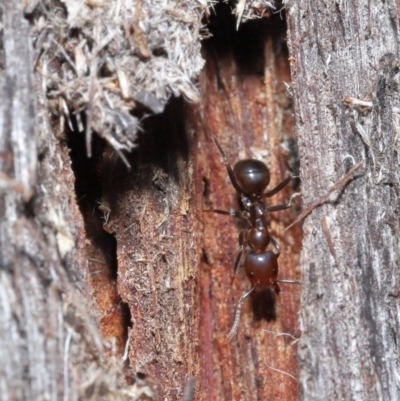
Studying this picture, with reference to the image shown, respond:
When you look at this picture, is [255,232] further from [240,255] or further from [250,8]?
[250,8]

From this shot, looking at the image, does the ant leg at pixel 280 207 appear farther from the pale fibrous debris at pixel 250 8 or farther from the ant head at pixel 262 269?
the pale fibrous debris at pixel 250 8

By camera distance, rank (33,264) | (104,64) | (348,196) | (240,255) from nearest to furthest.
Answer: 1. (33,264)
2. (104,64)
3. (348,196)
4. (240,255)

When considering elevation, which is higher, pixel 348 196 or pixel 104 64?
pixel 104 64

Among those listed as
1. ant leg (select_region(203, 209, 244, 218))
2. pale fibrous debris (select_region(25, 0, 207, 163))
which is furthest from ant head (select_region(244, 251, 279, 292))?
pale fibrous debris (select_region(25, 0, 207, 163))

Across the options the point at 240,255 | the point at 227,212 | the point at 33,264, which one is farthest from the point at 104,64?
the point at 240,255

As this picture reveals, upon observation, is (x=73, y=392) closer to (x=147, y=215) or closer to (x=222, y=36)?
(x=147, y=215)

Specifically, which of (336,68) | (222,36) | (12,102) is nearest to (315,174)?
(336,68)

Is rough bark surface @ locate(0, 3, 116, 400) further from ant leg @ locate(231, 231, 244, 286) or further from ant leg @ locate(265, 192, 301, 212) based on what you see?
ant leg @ locate(265, 192, 301, 212)
